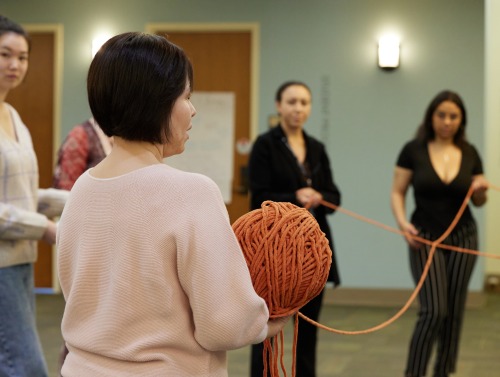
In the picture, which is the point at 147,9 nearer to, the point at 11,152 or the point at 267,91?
the point at 267,91

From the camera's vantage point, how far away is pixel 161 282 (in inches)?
65.9

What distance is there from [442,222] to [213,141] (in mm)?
3797

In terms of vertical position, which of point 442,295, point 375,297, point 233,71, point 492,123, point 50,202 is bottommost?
point 375,297

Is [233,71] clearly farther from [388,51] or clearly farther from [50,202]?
[50,202]

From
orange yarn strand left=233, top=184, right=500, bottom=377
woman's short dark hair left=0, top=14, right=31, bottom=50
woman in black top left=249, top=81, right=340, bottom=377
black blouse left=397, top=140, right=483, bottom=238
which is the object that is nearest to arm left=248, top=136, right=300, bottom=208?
woman in black top left=249, top=81, right=340, bottom=377

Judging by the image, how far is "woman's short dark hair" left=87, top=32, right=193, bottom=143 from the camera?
1.70 m

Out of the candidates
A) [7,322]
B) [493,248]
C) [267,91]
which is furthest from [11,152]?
[493,248]

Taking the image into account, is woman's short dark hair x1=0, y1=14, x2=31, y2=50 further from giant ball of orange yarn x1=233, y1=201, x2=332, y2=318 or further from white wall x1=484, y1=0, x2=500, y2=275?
white wall x1=484, y1=0, x2=500, y2=275

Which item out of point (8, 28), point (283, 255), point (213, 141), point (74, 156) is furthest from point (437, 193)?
point (213, 141)

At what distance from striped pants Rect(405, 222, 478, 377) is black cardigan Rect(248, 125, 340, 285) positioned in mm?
461

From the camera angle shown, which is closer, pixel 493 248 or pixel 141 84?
pixel 141 84

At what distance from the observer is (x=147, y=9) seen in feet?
27.1

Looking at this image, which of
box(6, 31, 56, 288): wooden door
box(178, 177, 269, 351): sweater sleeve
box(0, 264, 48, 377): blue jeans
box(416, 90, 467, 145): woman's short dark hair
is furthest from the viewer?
box(6, 31, 56, 288): wooden door

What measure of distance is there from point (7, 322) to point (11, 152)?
0.53 meters
